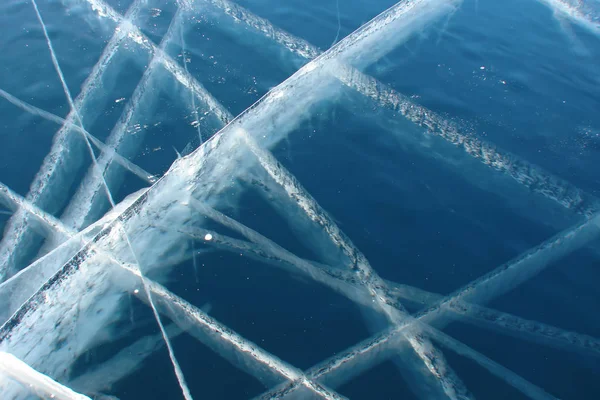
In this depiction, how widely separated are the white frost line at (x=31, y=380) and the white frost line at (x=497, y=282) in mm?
808

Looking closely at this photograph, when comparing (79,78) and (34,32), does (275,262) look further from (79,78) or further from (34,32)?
(34,32)

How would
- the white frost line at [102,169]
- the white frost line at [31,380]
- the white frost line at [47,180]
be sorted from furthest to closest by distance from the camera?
the white frost line at [102,169] < the white frost line at [47,180] < the white frost line at [31,380]

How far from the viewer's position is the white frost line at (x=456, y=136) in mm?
2057

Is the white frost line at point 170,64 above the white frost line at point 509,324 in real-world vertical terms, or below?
above

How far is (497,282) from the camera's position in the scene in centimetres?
177

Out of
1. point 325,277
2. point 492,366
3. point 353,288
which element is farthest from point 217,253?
point 492,366

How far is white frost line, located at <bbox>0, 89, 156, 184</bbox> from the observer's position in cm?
206

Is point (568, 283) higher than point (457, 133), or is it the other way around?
point (457, 133)

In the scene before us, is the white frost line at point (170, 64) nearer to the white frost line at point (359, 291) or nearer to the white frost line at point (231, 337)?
the white frost line at point (359, 291)

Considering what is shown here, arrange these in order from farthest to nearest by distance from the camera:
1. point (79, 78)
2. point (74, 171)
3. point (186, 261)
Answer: point (79, 78) → point (74, 171) → point (186, 261)

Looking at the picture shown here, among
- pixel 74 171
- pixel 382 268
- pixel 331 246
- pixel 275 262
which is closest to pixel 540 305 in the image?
pixel 382 268

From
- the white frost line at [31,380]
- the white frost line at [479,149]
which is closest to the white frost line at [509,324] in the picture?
the white frost line at [479,149]

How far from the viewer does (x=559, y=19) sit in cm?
296

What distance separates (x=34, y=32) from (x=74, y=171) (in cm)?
132
